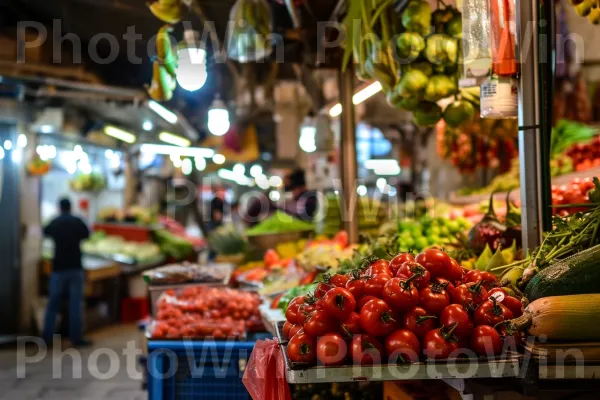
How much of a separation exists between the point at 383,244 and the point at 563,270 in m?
2.18

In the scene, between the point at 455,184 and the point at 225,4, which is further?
the point at 455,184

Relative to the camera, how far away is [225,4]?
233 inches

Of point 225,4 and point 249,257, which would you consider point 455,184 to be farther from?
point 225,4

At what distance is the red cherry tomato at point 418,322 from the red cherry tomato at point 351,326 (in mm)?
166

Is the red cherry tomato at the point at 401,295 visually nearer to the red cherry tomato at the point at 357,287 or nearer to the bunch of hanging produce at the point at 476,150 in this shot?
the red cherry tomato at the point at 357,287

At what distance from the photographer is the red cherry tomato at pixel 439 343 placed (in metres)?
2.09

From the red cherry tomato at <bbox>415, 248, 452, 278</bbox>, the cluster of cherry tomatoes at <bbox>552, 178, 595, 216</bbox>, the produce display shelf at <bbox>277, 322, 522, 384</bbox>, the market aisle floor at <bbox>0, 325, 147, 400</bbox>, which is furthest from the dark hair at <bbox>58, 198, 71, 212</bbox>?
the produce display shelf at <bbox>277, 322, 522, 384</bbox>

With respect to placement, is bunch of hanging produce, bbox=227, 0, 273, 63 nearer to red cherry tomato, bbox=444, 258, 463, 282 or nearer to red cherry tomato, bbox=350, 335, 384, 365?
red cherry tomato, bbox=444, 258, 463, 282

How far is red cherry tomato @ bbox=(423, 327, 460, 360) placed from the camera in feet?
6.87

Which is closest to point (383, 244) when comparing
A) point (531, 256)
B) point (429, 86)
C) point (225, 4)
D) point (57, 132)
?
point (429, 86)

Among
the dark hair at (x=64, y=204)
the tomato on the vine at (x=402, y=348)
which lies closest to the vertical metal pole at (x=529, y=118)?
the tomato on the vine at (x=402, y=348)

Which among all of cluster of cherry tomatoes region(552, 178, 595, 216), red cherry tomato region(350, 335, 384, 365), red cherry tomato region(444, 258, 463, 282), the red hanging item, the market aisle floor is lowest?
the market aisle floor

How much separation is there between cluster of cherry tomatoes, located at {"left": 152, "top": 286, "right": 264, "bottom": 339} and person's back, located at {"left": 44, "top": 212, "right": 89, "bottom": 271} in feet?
15.2

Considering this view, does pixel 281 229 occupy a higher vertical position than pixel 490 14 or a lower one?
lower
